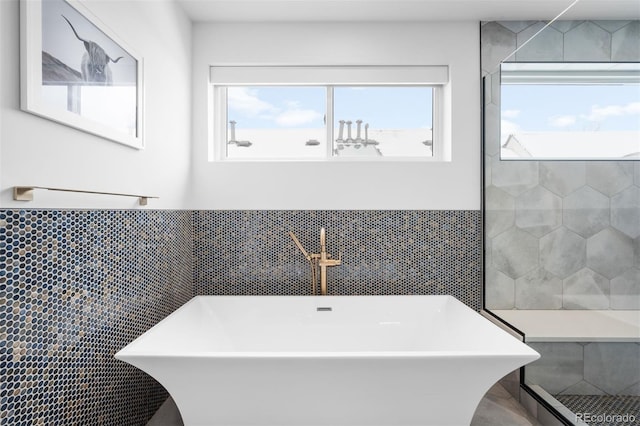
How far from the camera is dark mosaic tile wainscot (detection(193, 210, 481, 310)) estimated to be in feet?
9.39

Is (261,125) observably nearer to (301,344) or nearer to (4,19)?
(301,344)

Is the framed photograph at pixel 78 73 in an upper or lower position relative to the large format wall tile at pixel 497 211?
upper

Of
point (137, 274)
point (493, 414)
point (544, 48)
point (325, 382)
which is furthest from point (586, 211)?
point (137, 274)

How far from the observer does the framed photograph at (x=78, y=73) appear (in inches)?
50.5

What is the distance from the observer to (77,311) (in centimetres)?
156

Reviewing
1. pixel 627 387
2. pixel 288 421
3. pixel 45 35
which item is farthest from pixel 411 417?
pixel 45 35

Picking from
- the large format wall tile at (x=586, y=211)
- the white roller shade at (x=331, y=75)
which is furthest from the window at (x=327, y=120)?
the large format wall tile at (x=586, y=211)

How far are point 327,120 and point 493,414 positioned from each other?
89.1 inches

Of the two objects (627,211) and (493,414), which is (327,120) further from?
(493,414)

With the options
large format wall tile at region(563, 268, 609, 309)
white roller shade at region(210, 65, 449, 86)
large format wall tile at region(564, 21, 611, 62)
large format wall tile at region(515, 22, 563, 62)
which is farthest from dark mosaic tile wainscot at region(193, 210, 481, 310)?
large format wall tile at region(564, 21, 611, 62)

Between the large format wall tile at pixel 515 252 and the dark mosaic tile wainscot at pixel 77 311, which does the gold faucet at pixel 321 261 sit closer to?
the dark mosaic tile wainscot at pixel 77 311

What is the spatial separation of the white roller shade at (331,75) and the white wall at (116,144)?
33 cm

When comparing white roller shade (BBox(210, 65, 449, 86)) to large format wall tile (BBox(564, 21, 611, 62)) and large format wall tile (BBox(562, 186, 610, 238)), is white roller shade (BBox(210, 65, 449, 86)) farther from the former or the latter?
large format wall tile (BBox(562, 186, 610, 238))

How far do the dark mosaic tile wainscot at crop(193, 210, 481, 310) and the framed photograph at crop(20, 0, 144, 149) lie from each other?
1.12 metres
